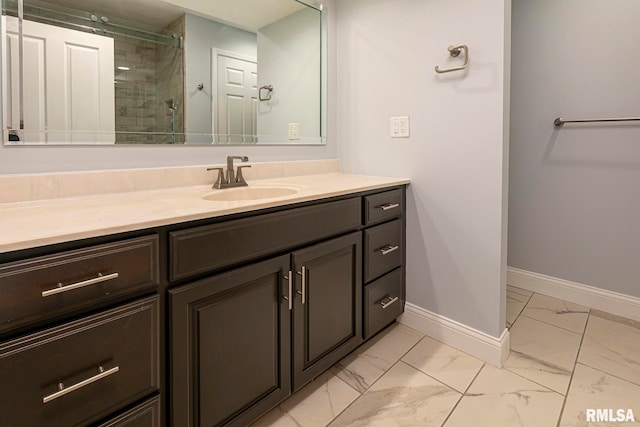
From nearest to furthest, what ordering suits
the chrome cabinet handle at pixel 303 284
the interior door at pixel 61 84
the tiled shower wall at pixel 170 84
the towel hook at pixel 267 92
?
the interior door at pixel 61 84
the chrome cabinet handle at pixel 303 284
the tiled shower wall at pixel 170 84
the towel hook at pixel 267 92

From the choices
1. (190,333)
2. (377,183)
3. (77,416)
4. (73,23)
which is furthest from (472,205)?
(73,23)

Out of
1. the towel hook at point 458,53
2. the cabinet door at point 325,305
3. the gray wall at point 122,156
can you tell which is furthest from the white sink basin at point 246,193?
the towel hook at point 458,53

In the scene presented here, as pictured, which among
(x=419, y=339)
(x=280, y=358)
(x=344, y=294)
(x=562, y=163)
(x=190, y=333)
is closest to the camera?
(x=190, y=333)

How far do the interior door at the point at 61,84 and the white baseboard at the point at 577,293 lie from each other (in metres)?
2.62

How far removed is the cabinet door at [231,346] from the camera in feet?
3.13

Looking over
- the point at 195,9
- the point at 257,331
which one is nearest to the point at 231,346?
the point at 257,331

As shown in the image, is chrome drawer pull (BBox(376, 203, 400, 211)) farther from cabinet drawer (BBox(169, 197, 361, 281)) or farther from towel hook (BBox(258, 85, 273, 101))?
towel hook (BBox(258, 85, 273, 101))

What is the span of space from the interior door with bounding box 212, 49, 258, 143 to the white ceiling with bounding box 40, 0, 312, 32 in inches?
7.2

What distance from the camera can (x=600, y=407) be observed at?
1329 mm

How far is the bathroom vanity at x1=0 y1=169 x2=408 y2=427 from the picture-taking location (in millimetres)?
716

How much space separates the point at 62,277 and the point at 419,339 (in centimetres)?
165

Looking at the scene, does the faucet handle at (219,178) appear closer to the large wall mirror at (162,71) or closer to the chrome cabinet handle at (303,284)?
the large wall mirror at (162,71)

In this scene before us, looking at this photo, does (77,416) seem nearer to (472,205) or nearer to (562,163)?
(472,205)

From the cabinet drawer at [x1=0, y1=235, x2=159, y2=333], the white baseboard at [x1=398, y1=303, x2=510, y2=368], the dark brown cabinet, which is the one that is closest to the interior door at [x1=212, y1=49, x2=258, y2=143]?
the dark brown cabinet
